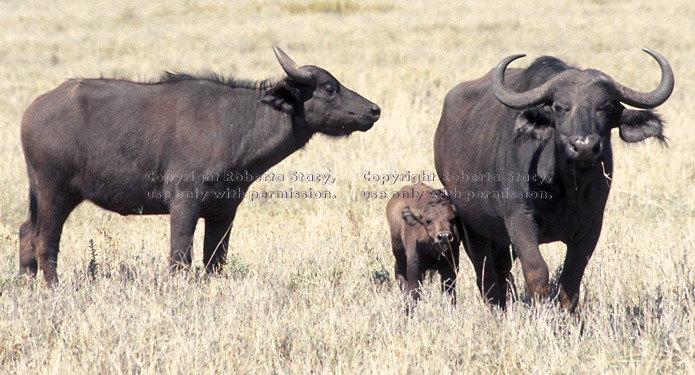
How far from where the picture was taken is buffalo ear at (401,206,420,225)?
282 inches

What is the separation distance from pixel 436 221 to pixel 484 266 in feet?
1.92

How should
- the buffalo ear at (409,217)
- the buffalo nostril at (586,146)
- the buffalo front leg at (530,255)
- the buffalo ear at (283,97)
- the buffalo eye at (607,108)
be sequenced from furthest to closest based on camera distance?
the buffalo ear at (283,97) < the buffalo ear at (409,217) < the buffalo front leg at (530,255) < the buffalo eye at (607,108) < the buffalo nostril at (586,146)

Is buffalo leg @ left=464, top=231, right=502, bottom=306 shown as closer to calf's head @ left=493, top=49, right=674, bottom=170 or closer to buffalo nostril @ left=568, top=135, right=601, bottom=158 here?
calf's head @ left=493, top=49, right=674, bottom=170

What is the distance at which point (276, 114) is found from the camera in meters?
7.77

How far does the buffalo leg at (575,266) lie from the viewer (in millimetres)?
6016

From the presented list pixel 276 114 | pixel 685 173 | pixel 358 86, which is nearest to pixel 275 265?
pixel 276 114

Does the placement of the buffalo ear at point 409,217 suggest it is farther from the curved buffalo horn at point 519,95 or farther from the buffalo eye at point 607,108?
the buffalo eye at point 607,108

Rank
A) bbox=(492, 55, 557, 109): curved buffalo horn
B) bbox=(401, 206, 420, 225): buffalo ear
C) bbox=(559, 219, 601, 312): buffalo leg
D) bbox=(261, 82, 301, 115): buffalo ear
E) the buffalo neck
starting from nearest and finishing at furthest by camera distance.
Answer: bbox=(492, 55, 557, 109): curved buffalo horn < bbox=(559, 219, 601, 312): buffalo leg < bbox=(401, 206, 420, 225): buffalo ear < the buffalo neck < bbox=(261, 82, 301, 115): buffalo ear

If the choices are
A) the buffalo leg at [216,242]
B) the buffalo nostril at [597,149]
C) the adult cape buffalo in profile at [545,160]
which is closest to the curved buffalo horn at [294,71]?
the buffalo leg at [216,242]

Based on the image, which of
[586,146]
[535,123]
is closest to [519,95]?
[535,123]

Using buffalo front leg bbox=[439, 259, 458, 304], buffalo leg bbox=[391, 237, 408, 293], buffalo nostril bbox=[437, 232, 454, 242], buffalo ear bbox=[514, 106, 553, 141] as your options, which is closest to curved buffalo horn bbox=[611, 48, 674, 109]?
buffalo ear bbox=[514, 106, 553, 141]

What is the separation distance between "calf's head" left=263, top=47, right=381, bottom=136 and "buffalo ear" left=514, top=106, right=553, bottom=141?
7.60ft

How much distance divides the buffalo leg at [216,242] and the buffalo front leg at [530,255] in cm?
296

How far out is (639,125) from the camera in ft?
18.7
